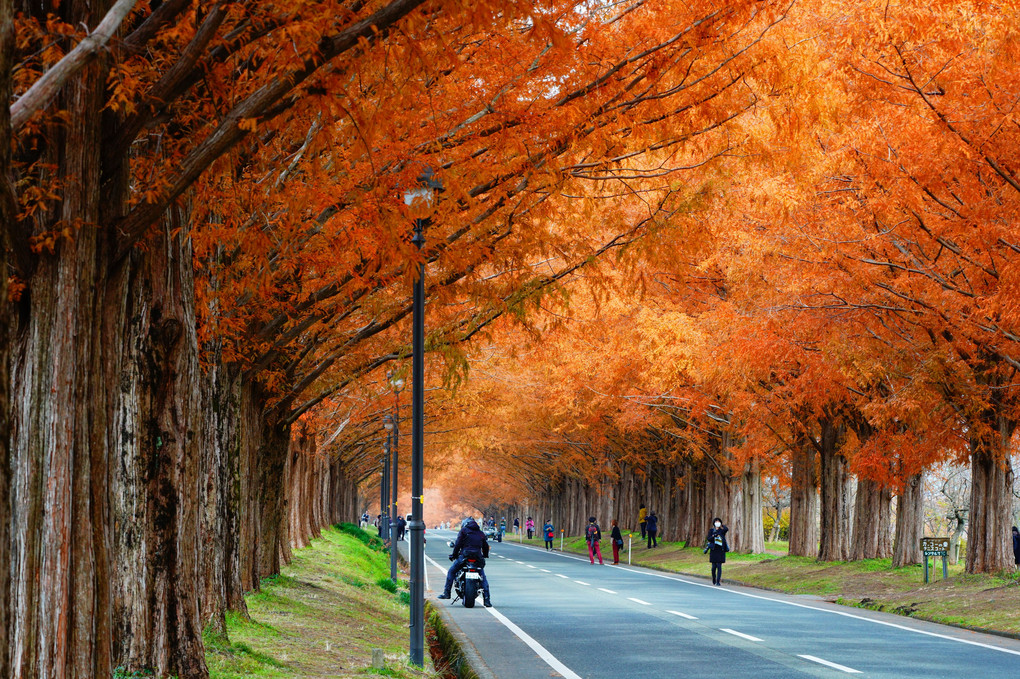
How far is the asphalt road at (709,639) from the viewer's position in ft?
39.8

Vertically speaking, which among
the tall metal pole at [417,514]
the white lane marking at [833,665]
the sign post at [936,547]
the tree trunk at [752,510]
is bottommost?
the tree trunk at [752,510]

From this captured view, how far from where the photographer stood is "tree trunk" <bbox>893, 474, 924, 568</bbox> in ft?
90.4

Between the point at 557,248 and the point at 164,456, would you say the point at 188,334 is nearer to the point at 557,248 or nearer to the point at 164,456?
the point at 164,456

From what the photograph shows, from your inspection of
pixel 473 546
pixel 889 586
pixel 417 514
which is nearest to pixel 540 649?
pixel 417 514

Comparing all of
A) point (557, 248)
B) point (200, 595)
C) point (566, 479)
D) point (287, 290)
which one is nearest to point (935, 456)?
point (557, 248)

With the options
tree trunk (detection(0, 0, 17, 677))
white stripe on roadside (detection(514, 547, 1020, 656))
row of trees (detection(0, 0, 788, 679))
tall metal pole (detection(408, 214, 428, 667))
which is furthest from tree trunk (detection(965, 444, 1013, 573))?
tree trunk (detection(0, 0, 17, 677))

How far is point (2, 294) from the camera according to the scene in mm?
5320

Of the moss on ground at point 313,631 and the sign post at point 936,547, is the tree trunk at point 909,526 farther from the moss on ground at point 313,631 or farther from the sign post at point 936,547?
the moss on ground at point 313,631

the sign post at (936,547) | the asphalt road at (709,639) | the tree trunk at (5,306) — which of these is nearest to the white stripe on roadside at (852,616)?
the asphalt road at (709,639)

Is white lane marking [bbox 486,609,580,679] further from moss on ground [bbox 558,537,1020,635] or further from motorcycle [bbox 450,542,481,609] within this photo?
moss on ground [bbox 558,537,1020,635]

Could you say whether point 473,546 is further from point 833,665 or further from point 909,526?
point 909,526

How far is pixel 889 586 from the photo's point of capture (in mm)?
24156

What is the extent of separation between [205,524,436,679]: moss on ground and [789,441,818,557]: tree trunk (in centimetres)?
1526

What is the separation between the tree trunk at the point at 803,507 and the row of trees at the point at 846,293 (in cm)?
8
